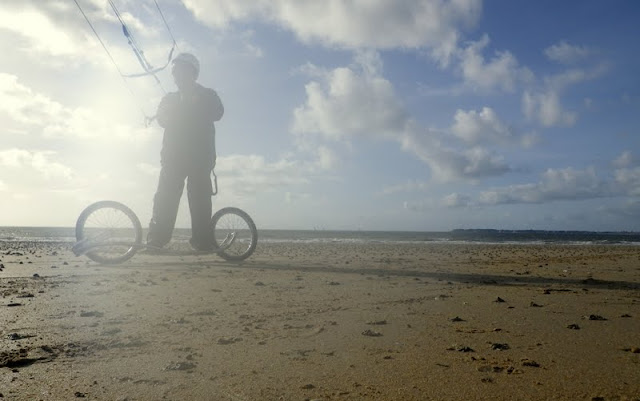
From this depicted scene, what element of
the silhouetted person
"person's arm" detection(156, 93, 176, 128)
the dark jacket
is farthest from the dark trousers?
"person's arm" detection(156, 93, 176, 128)

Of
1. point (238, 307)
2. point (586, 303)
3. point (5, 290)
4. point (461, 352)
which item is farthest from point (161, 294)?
point (586, 303)

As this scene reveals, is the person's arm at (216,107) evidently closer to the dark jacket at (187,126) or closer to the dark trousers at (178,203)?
the dark jacket at (187,126)

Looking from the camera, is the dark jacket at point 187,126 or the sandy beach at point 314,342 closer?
the sandy beach at point 314,342

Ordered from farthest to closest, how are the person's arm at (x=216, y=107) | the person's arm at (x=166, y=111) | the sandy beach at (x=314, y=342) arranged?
the person's arm at (x=216, y=107) → the person's arm at (x=166, y=111) → the sandy beach at (x=314, y=342)

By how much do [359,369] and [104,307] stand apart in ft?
9.55

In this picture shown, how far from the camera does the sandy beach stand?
91.2 inches

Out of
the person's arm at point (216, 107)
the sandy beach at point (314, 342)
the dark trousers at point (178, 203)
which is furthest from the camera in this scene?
the person's arm at point (216, 107)

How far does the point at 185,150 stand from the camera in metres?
8.96

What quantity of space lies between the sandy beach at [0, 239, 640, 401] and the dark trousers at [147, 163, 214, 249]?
116 inches

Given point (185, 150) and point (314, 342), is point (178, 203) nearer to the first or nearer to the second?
point (185, 150)

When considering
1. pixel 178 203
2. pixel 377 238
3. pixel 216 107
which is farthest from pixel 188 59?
pixel 377 238

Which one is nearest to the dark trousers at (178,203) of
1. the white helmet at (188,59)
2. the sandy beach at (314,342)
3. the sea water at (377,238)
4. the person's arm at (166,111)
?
the person's arm at (166,111)

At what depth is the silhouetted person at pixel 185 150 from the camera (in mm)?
8898

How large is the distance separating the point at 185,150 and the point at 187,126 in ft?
1.56
